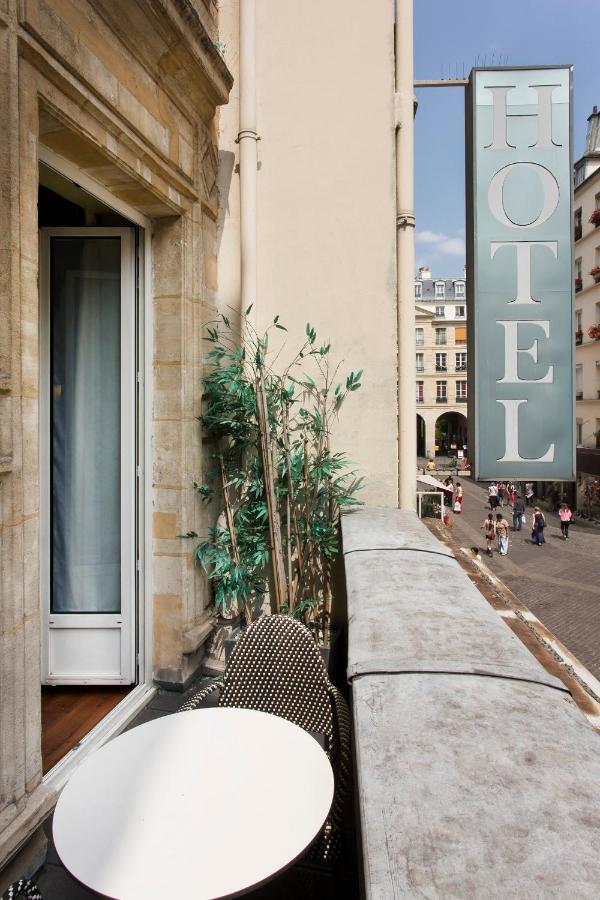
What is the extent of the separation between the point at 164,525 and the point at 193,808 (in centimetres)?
207

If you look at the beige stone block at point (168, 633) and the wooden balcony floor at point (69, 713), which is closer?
the wooden balcony floor at point (69, 713)

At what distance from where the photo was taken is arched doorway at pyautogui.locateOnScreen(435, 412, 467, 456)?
50.5 metres

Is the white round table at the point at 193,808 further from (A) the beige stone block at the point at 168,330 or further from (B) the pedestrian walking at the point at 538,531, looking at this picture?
(B) the pedestrian walking at the point at 538,531

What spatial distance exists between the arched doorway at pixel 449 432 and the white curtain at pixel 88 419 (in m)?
47.6

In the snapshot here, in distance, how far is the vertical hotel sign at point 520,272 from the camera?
13.3ft

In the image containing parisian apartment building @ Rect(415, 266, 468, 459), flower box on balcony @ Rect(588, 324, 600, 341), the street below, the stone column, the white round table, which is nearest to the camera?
the white round table

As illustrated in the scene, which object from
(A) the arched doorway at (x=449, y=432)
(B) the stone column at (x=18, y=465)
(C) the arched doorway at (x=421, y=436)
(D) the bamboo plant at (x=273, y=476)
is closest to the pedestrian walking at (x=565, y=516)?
(D) the bamboo plant at (x=273, y=476)

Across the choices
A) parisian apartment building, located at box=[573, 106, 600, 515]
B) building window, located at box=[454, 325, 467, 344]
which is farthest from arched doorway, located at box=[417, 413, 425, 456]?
parisian apartment building, located at box=[573, 106, 600, 515]

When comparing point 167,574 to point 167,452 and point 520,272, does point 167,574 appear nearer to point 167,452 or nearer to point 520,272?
point 167,452

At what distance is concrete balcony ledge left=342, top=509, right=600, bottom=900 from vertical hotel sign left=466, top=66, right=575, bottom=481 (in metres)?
2.53

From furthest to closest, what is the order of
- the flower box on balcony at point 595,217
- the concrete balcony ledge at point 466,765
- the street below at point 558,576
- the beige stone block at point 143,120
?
1. the flower box on balcony at point 595,217
2. the street below at point 558,576
3. the beige stone block at point 143,120
4. the concrete balcony ledge at point 466,765

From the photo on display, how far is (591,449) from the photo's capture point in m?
23.4

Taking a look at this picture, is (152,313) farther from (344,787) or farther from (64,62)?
(344,787)

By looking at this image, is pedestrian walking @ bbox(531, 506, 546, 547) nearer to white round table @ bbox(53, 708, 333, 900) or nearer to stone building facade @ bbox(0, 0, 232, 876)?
stone building facade @ bbox(0, 0, 232, 876)
